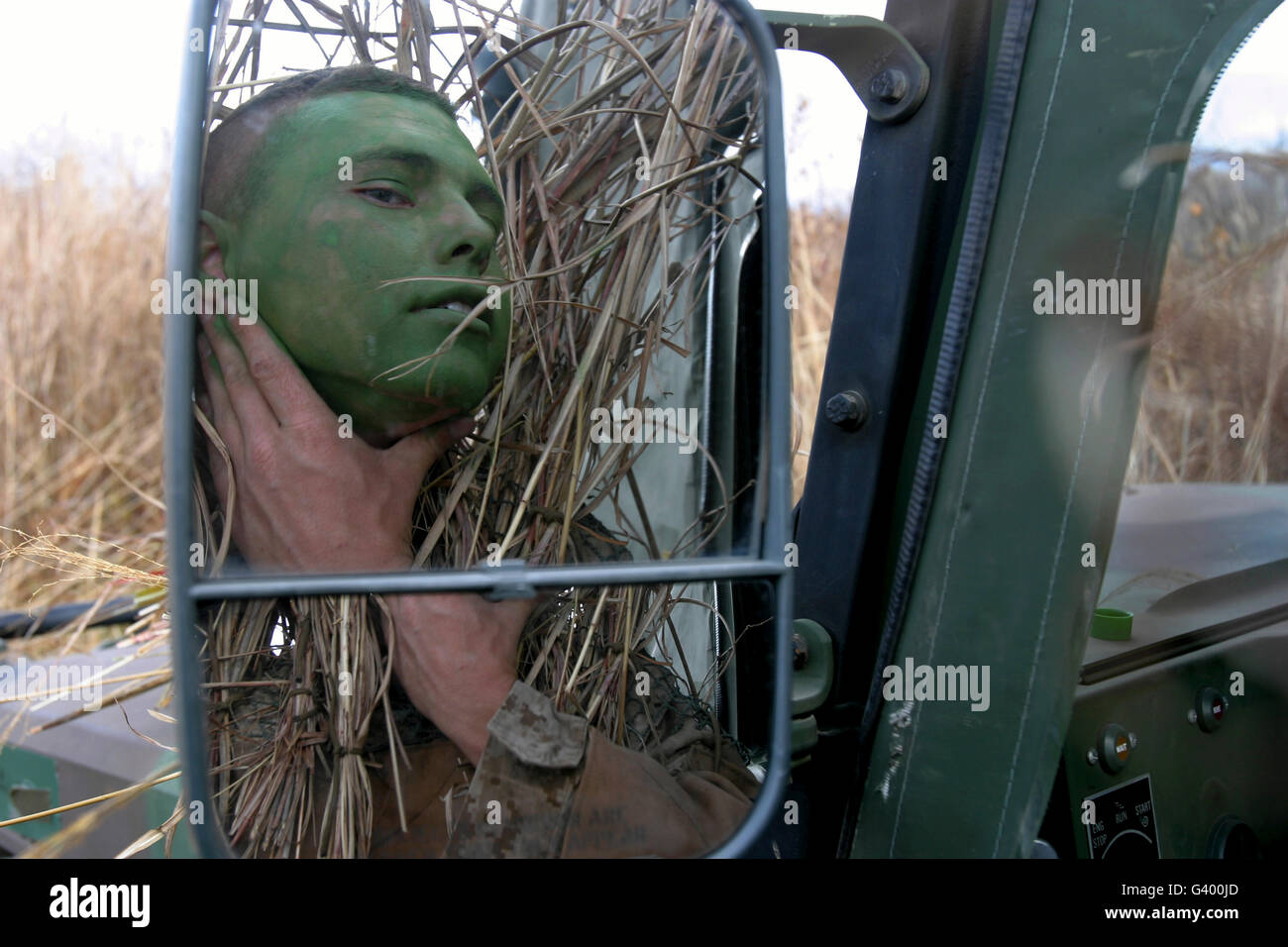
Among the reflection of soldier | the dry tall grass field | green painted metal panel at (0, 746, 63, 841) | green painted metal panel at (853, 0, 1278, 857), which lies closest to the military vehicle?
green painted metal panel at (853, 0, 1278, 857)

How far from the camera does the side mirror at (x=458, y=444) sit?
0.98 meters

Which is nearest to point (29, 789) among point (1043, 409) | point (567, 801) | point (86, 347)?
point (567, 801)

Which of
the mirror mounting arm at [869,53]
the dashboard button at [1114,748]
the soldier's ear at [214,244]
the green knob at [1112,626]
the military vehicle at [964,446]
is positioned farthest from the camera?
the green knob at [1112,626]

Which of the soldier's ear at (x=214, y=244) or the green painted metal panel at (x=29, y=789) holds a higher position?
the soldier's ear at (x=214, y=244)

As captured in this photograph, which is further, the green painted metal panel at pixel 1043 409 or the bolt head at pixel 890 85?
the bolt head at pixel 890 85

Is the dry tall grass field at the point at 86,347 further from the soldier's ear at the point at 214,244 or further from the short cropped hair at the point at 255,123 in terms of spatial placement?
the soldier's ear at the point at 214,244

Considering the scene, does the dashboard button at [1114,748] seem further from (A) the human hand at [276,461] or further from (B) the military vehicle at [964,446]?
(A) the human hand at [276,461]

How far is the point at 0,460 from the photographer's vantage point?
232 inches

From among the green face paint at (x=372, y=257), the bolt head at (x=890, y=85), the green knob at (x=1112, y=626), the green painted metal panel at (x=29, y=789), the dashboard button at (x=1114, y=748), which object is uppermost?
the bolt head at (x=890, y=85)

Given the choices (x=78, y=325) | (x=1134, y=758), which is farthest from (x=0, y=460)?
(x=1134, y=758)

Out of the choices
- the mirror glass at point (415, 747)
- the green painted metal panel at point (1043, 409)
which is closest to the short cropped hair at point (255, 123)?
the mirror glass at point (415, 747)

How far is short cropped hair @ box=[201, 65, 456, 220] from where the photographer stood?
99 centimetres

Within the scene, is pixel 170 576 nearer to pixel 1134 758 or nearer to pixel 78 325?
pixel 1134 758

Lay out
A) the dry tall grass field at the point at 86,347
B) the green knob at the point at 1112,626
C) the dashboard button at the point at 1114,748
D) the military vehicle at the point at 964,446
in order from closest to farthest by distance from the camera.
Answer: the military vehicle at the point at 964,446 → the dashboard button at the point at 1114,748 → the green knob at the point at 1112,626 → the dry tall grass field at the point at 86,347
